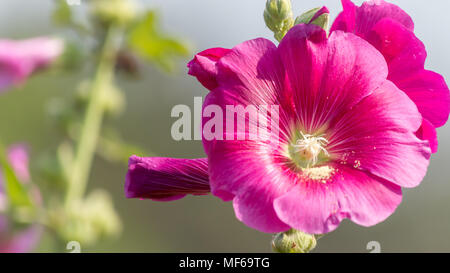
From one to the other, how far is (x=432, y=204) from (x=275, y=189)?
236 inches

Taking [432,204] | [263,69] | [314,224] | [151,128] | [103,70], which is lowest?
[314,224]

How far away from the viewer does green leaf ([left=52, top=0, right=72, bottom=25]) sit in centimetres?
149

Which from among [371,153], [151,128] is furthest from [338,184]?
[151,128]

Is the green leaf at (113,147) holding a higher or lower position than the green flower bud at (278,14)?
higher

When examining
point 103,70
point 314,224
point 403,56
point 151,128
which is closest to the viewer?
point 314,224

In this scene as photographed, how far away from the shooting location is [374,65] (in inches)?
29.7

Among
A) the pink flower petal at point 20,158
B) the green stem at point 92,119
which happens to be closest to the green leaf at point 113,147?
the green stem at point 92,119

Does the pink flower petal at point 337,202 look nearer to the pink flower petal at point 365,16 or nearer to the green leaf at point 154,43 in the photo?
the pink flower petal at point 365,16

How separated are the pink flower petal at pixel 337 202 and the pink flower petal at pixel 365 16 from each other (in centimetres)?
20

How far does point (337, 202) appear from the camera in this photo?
0.70 metres

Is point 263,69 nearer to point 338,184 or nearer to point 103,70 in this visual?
point 338,184

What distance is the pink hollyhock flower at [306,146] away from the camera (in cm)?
69

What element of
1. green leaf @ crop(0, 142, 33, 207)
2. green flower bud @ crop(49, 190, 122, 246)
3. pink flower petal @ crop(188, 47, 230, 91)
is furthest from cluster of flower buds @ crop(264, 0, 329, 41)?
green flower bud @ crop(49, 190, 122, 246)
